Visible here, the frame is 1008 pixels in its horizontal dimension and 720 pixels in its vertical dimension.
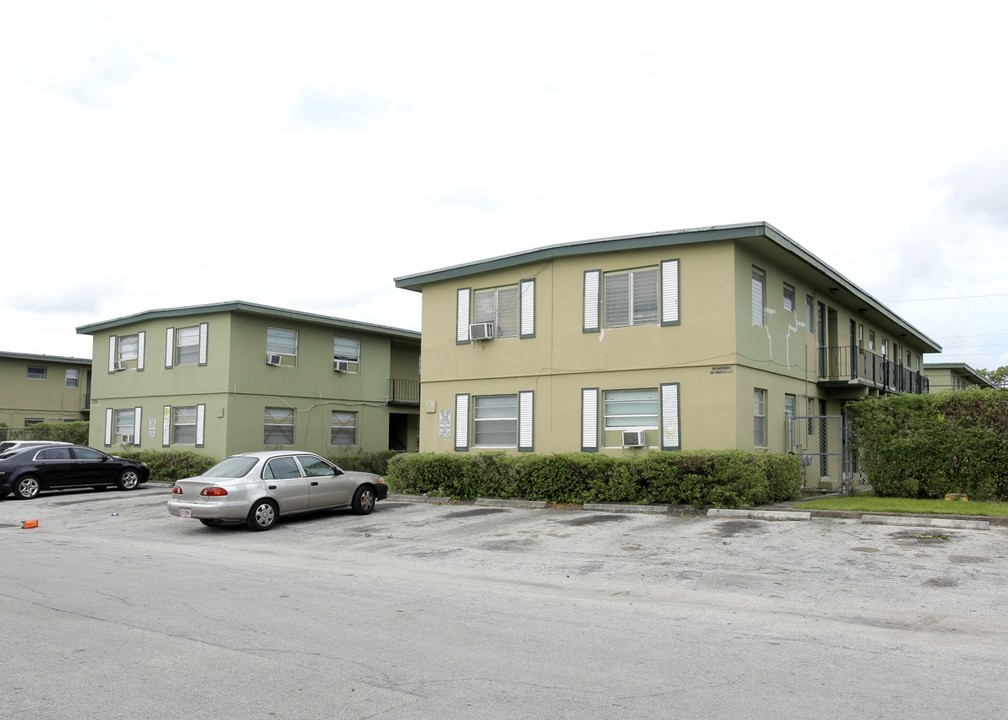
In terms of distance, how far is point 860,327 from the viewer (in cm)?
2864

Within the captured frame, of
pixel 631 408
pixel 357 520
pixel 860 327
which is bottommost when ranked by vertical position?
pixel 357 520

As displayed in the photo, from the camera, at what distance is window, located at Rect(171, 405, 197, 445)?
30078 millimetres

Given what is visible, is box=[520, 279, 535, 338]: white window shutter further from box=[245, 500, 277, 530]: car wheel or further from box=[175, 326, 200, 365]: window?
box=[175, 326, 200, 365]: window

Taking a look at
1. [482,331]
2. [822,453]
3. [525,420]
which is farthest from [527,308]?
[822,453]

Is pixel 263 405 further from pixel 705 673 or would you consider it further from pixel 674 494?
pixel 705 673

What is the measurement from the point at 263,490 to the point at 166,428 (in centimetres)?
1652

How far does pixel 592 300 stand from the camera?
20656mm

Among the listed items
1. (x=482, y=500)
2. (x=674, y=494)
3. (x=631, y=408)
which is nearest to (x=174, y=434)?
(x=482, y=500)

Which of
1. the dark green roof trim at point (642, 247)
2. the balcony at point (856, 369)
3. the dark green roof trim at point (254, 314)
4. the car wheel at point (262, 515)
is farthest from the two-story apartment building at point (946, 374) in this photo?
the car wheel at point (262, 515)

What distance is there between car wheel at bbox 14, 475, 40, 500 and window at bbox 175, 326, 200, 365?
736 cm

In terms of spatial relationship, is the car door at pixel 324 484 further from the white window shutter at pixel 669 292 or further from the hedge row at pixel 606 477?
the white window shutter at pixel 669 292

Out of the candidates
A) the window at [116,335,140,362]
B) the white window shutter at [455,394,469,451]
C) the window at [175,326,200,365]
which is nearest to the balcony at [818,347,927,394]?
the white window shutter at [455,394,469,451]

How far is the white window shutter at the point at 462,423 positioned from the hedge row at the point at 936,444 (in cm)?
936

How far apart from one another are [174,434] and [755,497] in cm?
2156
